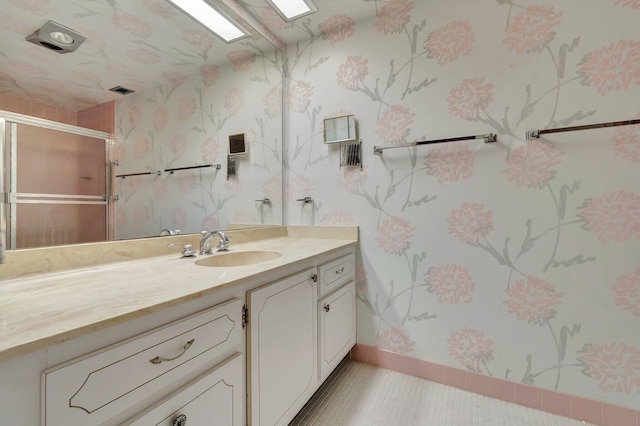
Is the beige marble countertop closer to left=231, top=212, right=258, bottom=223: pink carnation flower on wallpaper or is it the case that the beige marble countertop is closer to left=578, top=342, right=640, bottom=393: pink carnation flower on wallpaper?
left=231, top=212, right=258, bottom=223: pink carnation flower on wallpaper

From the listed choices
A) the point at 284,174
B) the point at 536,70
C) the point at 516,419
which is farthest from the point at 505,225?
the point at 284,174

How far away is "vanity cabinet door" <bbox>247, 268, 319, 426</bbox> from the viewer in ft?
3.10

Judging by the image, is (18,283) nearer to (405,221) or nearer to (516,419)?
(405,221)

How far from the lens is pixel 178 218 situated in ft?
4.61

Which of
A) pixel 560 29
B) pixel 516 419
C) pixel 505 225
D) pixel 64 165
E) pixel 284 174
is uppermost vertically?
pixel 560 29

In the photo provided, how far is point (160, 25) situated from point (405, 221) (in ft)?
5.33

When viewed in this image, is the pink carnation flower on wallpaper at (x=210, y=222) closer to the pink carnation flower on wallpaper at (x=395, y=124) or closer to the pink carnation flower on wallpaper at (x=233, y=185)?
the pink carnation flower on wallpaper at (x=233, y=185)

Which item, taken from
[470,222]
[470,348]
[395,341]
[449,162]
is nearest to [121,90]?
[449,162]

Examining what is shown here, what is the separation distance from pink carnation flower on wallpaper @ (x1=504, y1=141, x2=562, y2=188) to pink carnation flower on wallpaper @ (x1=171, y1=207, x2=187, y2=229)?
5.62 feet

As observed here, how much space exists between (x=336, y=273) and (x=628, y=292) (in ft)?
4.40

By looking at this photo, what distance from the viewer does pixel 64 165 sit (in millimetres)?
932

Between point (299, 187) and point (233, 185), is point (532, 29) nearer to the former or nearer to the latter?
point (299, 187)

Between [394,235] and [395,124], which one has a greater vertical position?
[395,124]

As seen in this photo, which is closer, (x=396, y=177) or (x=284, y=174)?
(x=396, y=177)
